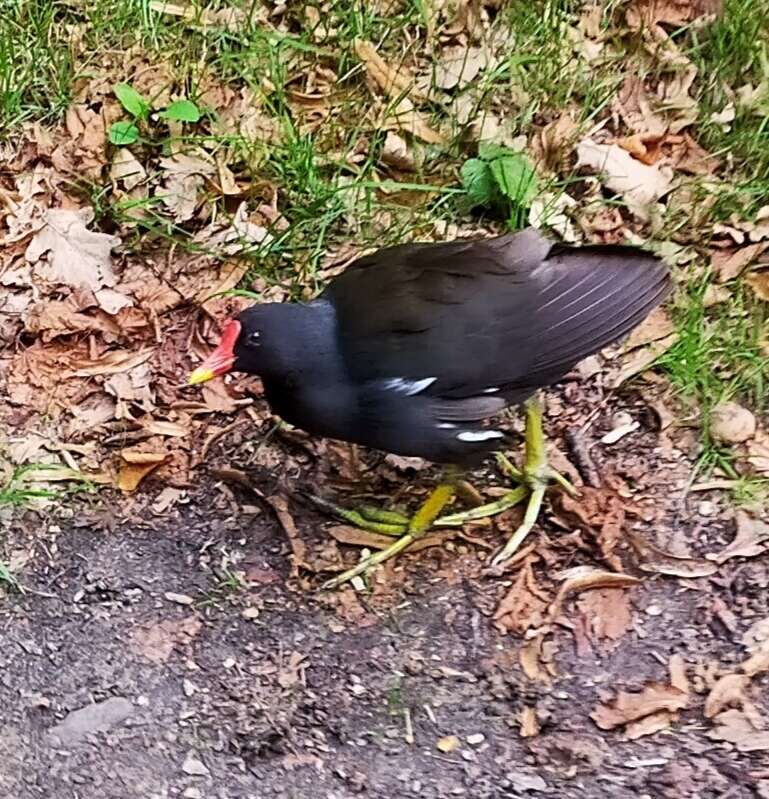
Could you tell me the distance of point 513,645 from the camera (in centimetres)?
309

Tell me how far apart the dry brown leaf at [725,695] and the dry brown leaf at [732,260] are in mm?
1404

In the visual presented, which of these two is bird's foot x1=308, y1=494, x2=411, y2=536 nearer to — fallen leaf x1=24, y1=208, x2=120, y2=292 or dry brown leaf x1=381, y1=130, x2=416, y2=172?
fallen leaf x1=24, y1=208, x2=120, y2=292

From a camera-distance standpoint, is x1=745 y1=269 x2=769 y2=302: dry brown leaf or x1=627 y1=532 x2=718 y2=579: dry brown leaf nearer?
x1=627 y1=532 x2=718 y2=579: dry brown leaf

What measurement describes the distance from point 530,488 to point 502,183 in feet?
3.59

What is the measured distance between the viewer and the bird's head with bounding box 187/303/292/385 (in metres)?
3.06

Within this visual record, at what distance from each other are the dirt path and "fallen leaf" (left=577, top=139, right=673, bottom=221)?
1255 mm

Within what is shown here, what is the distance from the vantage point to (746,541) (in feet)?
10.7

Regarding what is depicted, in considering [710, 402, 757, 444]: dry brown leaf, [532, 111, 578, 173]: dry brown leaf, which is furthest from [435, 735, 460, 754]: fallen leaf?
[532, 111, 578, 173]: dry brown leaf

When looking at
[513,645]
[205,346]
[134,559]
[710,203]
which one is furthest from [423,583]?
[710,203]

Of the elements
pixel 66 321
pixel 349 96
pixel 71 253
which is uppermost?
pixel 349 96

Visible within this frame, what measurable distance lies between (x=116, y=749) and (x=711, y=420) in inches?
73.3

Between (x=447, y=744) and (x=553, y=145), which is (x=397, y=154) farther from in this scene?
(x=447, y=744)

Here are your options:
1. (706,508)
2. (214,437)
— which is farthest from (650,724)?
(214,437)

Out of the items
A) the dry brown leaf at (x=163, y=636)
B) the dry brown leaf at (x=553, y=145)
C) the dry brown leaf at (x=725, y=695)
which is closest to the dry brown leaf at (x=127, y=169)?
the dry brown leaf at (x=553, y=145)
